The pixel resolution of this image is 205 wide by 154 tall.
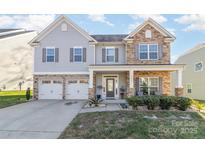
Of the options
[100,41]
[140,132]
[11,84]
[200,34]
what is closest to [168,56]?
[100,41]

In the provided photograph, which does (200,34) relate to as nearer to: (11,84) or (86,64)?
(86,64)

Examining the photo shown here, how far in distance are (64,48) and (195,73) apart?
15178 millimetres

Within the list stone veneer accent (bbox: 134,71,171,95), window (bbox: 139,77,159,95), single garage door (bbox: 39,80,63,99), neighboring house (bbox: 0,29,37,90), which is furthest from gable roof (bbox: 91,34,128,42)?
neighboring house (bbox: 0,29,37,90)

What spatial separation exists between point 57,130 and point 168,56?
13.2 metres

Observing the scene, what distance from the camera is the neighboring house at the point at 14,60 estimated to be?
26.4 metres

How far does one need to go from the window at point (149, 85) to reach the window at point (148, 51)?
1944 mm

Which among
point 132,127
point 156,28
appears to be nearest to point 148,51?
point 156,28

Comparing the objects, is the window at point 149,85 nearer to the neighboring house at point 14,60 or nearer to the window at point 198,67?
the window at point 198,67

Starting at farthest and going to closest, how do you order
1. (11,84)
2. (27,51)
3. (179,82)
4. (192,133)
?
(27,51)
(11,84)
(179,82)
(192,133)

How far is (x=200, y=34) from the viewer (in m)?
24.5

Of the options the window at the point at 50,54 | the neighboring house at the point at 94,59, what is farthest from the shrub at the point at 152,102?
the window at the point at 50,54

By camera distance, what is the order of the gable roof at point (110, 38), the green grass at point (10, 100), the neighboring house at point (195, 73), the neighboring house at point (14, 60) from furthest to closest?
1. the neighboring house at point (14, 60)
2. the neighboring house at point (195, 73)
3. the gable roof at point (110, 38)
4. the green grass at point (10, 100)

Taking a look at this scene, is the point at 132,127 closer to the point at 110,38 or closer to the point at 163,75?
the point at 163,75
